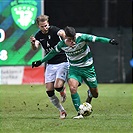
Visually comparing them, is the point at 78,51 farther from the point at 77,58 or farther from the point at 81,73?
the point at 81,73

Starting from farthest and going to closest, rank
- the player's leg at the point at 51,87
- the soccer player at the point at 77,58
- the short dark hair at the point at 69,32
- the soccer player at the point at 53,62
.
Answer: the player's leg at the point at 51,87, the soccer player at the point at 53,62, the soccer player at the point at 77,58, the short dark hair at the point at 69,32

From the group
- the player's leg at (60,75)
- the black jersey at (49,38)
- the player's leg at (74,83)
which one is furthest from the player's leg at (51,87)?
the player's leg at (74,83)

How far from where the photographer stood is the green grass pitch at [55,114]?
10294 millimetres

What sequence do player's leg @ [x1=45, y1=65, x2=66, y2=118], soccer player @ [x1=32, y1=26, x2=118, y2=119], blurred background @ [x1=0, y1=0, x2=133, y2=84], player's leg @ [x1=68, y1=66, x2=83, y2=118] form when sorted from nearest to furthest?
soccer player @ [x1=32, y1=26, x2=118, y2=119] → player's leg @ [x1=68, y1=66, x2=83, y2=118] → player's leg @ [x1=45, y1=65, x2=66, y2=118] → blurred background @ [x1=0, y1=0, x2=133, y2=84]

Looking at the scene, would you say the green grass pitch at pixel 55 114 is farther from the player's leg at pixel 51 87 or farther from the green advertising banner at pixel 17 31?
the green advertising banner at pixel 17 31

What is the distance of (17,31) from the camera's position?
24031 millimetres

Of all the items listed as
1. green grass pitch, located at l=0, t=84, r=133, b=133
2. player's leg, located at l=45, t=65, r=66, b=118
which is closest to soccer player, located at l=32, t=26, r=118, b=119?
player's leg, located at l=45, t=65, r=66, b=118

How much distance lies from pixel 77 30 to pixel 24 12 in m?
3.50

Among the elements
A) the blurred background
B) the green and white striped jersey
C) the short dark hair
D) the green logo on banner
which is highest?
the short dark hair

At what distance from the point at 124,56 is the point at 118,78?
91 cm

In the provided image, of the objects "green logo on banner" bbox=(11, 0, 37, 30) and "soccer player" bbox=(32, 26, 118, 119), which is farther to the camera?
"green logo on banner" bbox=(11, 0, 37, 30)

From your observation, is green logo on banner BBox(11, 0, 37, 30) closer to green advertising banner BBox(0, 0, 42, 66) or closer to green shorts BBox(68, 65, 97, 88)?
green advertising banner BBox(0, 0, 42, 66)

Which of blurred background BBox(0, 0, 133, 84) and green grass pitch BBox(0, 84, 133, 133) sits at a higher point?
green grass pitch BBox(0, 84, 133, 133)

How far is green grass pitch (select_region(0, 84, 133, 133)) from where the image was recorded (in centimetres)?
1029
